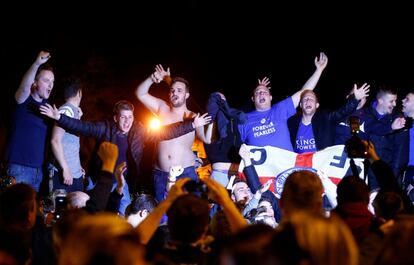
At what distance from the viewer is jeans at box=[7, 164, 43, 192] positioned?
7625 millimetres

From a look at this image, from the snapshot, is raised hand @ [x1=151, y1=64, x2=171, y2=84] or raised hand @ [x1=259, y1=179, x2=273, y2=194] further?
raised hand @ [x1=151, y1=64, x2=171, y2=84]

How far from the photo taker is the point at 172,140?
8859 mm

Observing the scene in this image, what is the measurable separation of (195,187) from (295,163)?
190 inches

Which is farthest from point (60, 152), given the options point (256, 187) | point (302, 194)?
point (302, 194)

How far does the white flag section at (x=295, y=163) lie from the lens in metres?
8.57

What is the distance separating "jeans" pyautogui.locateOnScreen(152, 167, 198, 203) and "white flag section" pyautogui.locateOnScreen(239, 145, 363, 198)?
2.53 ft

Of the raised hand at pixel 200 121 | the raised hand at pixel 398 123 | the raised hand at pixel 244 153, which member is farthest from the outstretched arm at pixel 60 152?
the raised hand at pixel 398 123

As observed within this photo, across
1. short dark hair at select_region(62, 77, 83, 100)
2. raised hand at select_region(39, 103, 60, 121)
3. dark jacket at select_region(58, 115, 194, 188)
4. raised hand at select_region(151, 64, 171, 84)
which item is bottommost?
dark jacket at select_region(58, 115, 194, 188)

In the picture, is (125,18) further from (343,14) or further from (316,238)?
(316,238)

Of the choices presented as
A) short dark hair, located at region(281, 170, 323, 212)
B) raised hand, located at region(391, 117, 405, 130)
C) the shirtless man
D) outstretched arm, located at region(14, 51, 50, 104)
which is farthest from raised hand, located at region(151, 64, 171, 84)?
short dark hair, located at region(281, 170, 323, 212)

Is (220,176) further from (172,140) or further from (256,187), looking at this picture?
(172,140)

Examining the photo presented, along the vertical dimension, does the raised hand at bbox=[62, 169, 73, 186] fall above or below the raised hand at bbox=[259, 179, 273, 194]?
above

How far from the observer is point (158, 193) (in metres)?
8.73

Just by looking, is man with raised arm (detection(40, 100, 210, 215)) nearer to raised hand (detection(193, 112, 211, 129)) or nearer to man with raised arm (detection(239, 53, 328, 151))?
raised hand (detection(193, 112, 211, 129))
